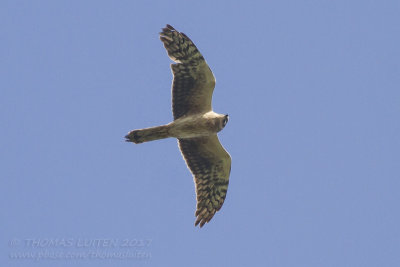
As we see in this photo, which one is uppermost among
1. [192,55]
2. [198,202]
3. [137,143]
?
[192,55]

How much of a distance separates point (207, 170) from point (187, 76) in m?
2.65

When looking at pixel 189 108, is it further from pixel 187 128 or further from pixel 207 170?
pixel 207 170

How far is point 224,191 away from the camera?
18.6 metres

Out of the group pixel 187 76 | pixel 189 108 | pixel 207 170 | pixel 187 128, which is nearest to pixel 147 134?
pixel 187 128

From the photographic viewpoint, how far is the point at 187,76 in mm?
17391

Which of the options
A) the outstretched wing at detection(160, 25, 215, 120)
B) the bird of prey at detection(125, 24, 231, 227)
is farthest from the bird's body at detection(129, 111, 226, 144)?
the outstretched wing at detection(160, 25, 215, 120)

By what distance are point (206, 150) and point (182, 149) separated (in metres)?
0.63

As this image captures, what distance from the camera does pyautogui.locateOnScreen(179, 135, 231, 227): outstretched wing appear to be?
18125mm

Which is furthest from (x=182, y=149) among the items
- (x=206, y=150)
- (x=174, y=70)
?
(x=174, y=70)

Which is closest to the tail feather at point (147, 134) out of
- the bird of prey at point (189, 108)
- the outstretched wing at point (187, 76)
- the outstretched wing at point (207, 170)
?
the bird of prey at point (189, 108)

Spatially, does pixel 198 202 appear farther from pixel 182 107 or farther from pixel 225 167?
pixel 182 107

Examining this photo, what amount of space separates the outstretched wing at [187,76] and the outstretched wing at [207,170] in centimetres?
97

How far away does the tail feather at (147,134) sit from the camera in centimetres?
1708

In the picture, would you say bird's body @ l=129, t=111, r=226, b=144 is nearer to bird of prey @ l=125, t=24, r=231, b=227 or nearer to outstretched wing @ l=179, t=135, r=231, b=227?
bird of prey @ l=125, t=24, r=231, b=227
